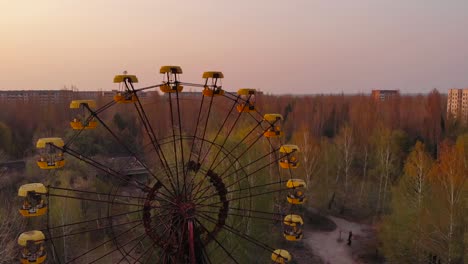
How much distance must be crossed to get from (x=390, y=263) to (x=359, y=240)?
156 inches

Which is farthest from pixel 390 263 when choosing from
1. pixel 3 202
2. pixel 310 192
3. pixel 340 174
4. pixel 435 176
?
pixel 3 202

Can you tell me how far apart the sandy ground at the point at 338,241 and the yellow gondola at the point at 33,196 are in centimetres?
1383

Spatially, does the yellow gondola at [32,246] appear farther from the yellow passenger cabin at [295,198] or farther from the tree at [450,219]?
the tree at [450,219]

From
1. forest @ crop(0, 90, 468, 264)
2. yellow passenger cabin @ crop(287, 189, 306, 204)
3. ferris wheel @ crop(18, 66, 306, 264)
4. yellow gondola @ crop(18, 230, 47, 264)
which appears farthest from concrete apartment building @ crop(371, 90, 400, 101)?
yellow gondola @ crop(18, 230, 47, 264)

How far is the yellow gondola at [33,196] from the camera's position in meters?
7.57

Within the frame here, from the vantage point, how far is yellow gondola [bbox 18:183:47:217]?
7.57 m

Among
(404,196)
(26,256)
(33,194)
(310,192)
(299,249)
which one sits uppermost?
(33,194)

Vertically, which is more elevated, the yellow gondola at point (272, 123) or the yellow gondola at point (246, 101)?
the yellow gondola at point (246, 101)

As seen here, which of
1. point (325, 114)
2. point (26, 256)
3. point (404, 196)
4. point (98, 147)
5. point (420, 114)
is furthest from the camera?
point (325, 114)

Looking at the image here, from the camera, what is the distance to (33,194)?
7.63m

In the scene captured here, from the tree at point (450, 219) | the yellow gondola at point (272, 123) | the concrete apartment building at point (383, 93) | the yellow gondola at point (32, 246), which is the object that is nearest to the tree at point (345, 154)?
the tree at point (450, 219)

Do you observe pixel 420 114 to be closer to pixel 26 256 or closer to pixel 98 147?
pixel 98 147

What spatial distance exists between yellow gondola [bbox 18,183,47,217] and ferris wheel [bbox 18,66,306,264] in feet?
0.06

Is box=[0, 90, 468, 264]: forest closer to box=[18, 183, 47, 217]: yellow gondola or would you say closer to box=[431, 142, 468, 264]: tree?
box=[431, 142, 468, 264]: tree
